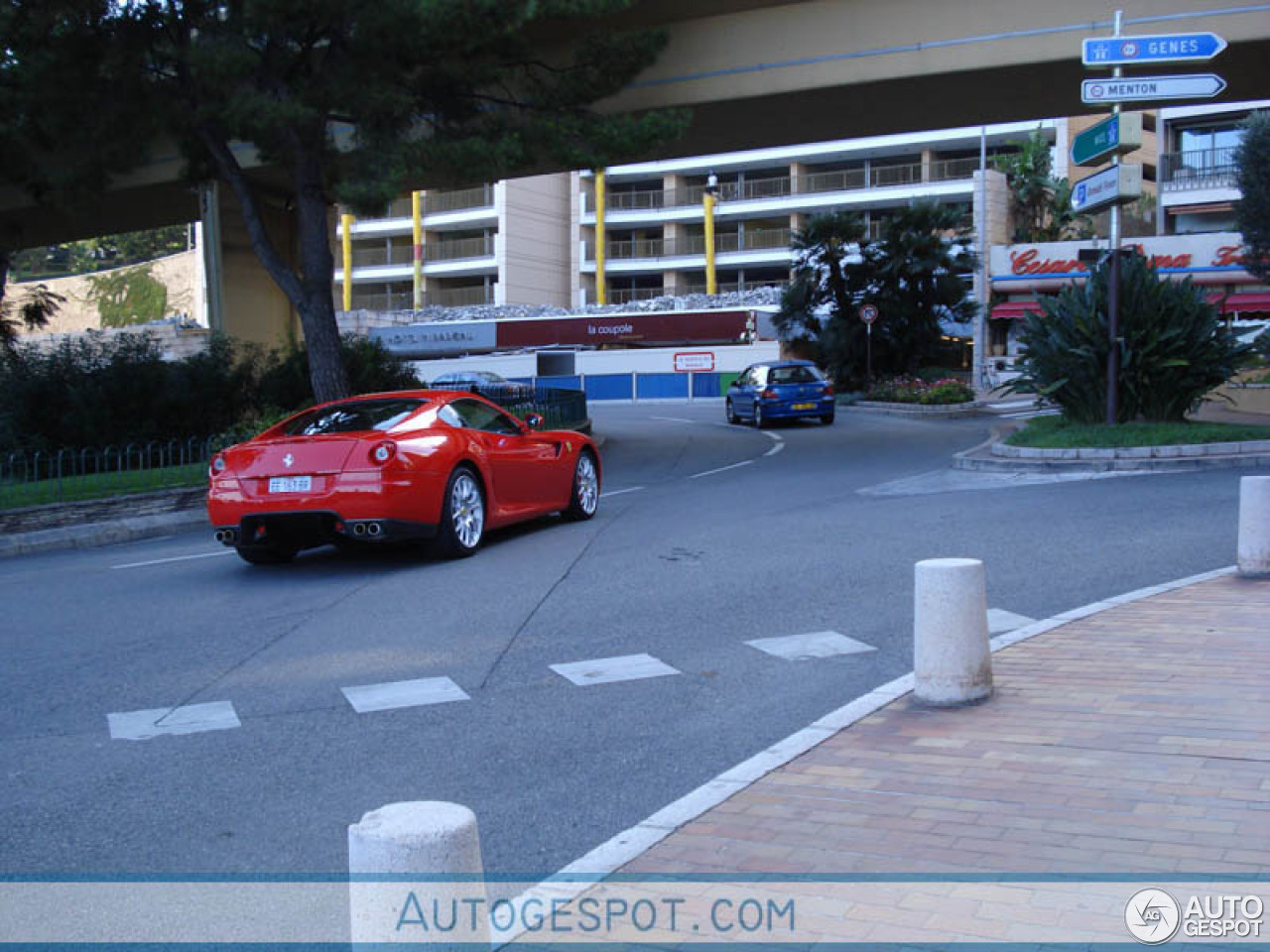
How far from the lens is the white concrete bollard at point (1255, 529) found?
8.27 m

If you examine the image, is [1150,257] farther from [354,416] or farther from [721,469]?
[354,416]

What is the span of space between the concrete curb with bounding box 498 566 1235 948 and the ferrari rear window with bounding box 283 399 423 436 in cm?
566

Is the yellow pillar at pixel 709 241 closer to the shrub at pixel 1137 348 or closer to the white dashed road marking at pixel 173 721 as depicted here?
the shrub at pixel 1137 348

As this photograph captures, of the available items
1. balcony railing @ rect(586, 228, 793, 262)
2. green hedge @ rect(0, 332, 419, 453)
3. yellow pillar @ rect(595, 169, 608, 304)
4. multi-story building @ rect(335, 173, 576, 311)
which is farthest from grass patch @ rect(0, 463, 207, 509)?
yellow pillar @ rect(595, 169, 608, 304)

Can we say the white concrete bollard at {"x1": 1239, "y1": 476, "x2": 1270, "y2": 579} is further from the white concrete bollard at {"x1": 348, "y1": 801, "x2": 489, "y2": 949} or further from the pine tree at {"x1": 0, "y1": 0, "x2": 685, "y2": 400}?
the pine tree at {"x1": 0, "y1": 0, "x2": 685, "y2": 400}

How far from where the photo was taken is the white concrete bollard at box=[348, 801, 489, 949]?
267 cm

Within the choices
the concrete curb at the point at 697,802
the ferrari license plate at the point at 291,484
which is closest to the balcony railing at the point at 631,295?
the ferrari license plate at the point at 291,484

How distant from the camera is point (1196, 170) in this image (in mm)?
48062

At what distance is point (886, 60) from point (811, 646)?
13.5 metres

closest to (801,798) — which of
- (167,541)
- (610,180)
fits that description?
(167,541)

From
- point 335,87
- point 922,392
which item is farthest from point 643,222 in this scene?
point 335,87

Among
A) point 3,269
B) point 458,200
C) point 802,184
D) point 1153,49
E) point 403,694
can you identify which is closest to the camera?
point 403,694

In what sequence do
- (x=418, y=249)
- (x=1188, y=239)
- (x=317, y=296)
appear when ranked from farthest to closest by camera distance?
(x=418, y=249)
(x=1188, y=239)
(x=317, y=296)

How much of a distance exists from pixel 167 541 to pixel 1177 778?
11.4 metres
